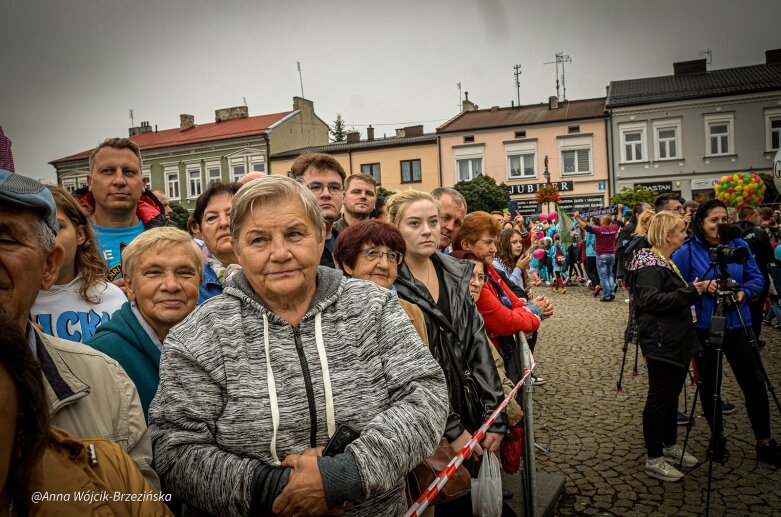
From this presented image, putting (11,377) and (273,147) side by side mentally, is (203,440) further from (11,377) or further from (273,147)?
(273,147)

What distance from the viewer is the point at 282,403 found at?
1.66 meters

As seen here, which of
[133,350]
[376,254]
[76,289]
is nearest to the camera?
[133,350]

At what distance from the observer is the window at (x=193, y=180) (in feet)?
133

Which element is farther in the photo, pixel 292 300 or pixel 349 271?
pixel 349 271

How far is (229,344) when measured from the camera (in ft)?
5.55

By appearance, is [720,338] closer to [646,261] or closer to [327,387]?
[646,261]

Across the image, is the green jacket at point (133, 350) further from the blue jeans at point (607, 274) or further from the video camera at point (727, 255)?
the blue jeans at point (607, 274)

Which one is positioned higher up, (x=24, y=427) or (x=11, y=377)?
(x=11, y=377)

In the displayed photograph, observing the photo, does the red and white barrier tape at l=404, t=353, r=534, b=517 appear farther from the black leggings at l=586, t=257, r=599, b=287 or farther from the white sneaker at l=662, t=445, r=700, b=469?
the black leggings at l=586, t=257, r=599, b=287

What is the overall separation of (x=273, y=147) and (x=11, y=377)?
39.7 m

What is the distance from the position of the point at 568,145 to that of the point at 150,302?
34693mm

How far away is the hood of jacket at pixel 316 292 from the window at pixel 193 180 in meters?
41.8

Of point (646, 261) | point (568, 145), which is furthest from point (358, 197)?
point (568, 145)

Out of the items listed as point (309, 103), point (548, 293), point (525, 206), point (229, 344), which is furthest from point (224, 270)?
point (309, 103)
